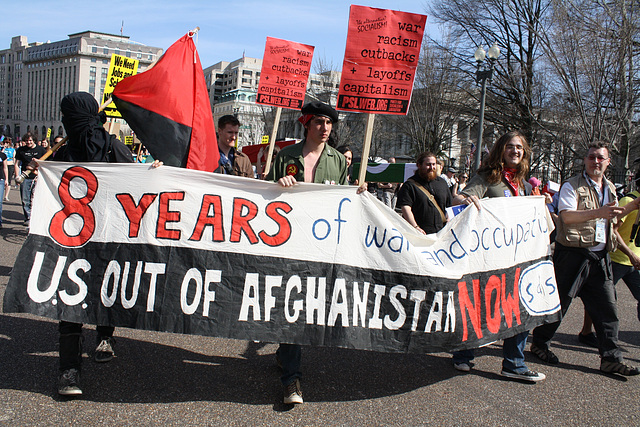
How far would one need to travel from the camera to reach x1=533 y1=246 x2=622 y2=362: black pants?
466 cm

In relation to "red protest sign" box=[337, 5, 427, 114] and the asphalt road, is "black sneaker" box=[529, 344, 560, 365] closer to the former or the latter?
the asphalt road

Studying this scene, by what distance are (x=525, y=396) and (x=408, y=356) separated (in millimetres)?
1087

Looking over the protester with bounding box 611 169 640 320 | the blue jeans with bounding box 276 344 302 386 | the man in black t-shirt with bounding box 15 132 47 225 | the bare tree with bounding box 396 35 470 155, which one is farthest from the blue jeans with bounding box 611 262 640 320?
the bare tree with bounding box 396 35 470 155

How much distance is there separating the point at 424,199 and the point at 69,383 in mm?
3401

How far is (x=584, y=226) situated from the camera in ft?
15.5

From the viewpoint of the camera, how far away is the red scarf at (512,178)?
4.63 meters

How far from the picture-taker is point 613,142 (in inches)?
673

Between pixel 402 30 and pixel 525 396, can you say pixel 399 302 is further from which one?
pixel 402 30

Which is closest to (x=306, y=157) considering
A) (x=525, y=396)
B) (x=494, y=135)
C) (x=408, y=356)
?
(x=408, y=356)

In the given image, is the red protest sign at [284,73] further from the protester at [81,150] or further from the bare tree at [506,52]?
the bare tree at [506,52]

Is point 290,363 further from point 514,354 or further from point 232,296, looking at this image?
point 514,354

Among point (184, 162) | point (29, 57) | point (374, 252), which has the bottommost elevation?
point (374, 252)

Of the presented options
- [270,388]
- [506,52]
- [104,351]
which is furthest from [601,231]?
[506,52]

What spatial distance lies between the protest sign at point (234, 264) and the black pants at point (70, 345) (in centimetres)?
11
